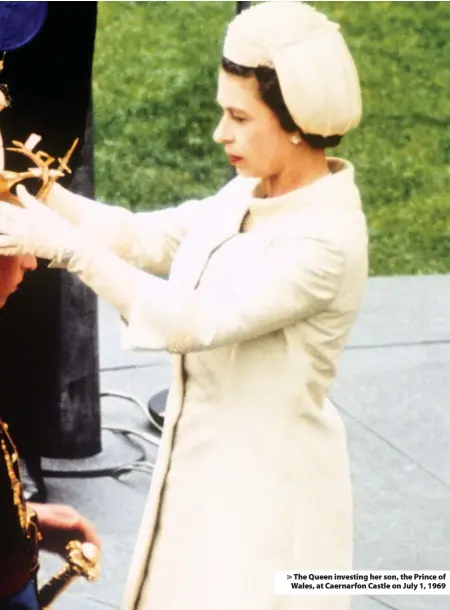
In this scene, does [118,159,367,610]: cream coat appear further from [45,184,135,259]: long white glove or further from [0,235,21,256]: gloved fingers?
[0,235,21,256]: gloved fingers

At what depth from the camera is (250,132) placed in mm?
1698

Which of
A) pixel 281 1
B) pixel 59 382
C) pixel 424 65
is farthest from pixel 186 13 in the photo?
pixel 281 1

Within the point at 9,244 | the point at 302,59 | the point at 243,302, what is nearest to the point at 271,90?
the point at 302,59

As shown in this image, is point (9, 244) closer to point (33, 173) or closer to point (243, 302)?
point (33, 173)

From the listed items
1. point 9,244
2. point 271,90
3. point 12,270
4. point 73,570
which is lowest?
point 73,570

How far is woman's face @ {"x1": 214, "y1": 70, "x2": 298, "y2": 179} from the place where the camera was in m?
1.68

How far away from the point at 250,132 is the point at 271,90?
0.06 meters

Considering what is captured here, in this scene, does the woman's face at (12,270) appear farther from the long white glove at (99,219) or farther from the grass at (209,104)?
the grass at (209,104)

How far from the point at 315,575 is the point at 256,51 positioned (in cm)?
70

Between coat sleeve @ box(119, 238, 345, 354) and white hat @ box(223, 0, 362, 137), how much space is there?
0.51ft

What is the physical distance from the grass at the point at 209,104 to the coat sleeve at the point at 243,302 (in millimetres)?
820

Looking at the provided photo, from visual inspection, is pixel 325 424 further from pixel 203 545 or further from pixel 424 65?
pixel 424 65

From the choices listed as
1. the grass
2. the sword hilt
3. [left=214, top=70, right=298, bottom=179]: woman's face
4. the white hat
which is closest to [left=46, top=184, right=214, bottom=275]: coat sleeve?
[left=214, top=70, right=298, bottom=179]: woman's face

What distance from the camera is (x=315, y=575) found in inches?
73.2
